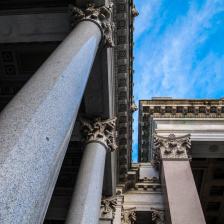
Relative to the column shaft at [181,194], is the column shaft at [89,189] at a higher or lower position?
lower

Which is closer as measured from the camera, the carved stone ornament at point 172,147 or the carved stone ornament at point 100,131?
the carved stone ornament at point 100,131

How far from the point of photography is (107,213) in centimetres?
1522

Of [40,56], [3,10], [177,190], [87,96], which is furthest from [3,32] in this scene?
[177,190]

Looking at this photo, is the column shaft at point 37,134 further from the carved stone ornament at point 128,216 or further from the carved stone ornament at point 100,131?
the carved stone ornament at point 128,216

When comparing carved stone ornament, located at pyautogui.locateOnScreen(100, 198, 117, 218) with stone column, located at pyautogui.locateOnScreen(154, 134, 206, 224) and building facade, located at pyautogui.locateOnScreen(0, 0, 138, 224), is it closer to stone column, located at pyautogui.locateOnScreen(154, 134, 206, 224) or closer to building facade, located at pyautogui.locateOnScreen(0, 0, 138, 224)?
building facade, located at pyautogui.locateOnScreen(0, 0, 138, 224)

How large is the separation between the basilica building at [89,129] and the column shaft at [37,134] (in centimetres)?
2

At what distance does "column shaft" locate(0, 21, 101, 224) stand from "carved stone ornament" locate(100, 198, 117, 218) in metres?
9.59

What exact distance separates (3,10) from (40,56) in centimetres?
289

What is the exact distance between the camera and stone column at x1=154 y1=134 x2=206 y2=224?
13.3 meters

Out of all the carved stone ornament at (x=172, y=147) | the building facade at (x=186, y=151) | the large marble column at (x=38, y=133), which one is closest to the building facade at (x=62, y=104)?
the large marble column at (x=38, y=133)

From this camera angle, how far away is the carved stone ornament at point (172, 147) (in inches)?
673

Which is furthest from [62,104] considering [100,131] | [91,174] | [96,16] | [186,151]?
[186,151]

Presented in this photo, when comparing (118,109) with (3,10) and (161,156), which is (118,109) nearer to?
(161,156)

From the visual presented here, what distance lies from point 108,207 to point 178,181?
361 cm
